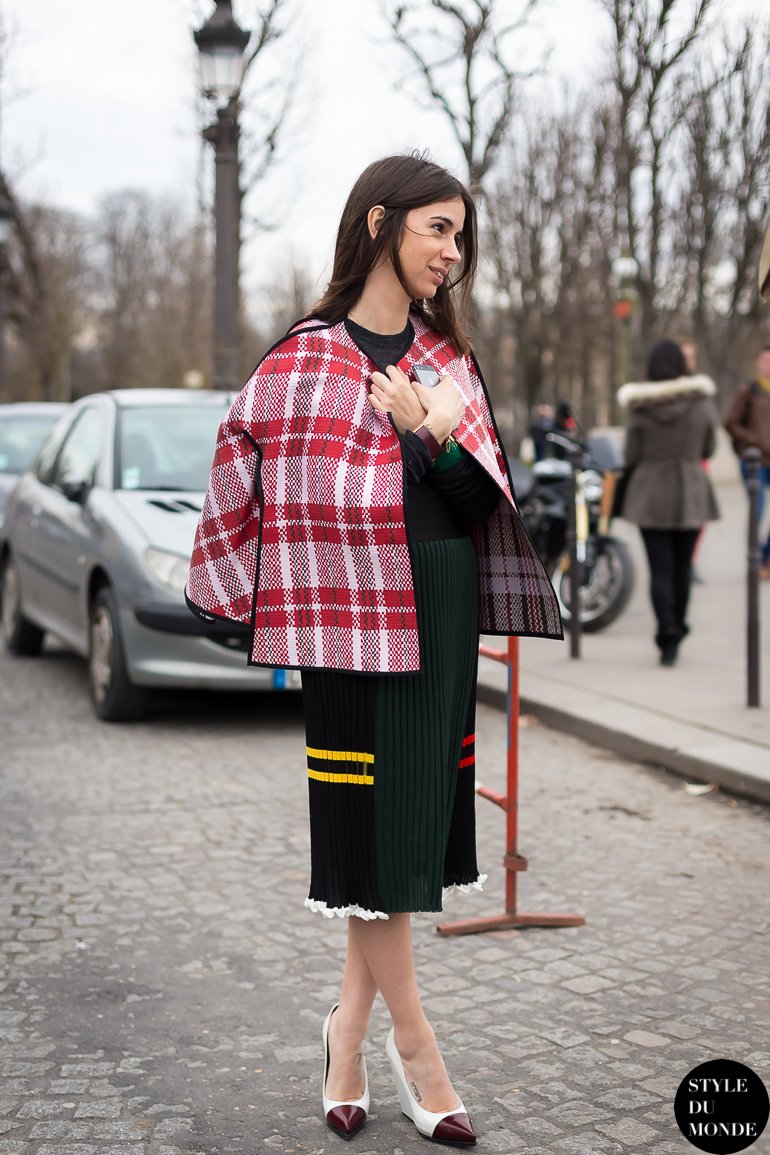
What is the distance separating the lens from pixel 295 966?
3902mm

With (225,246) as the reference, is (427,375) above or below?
below

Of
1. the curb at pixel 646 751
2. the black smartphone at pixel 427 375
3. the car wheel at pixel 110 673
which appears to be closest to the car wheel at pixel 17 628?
the car wheel at pixel 110 673

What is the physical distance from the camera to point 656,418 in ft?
27.3

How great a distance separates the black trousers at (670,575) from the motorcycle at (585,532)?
56 cm

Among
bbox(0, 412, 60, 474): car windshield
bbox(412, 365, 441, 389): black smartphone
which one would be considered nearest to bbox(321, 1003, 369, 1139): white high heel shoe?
bbox(412, 365, 441, 389): black smartphone

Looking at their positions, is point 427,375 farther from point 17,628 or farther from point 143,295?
point 143,295

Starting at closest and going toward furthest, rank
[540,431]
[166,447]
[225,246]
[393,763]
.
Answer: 1. [393,763]
2. [166,447]
3. [540,431]
4. [225,246]

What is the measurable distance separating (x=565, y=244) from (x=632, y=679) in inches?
985

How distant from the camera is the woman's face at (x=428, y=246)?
274cm

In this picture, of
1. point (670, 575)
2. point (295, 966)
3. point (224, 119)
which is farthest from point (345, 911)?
point (224, 119)

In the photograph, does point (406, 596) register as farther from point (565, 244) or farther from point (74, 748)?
point (565, 244)

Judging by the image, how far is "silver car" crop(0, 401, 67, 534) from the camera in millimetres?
13312

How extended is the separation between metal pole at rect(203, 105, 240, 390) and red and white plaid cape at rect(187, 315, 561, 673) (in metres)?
8.33

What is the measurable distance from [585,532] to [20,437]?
648 centimetres
